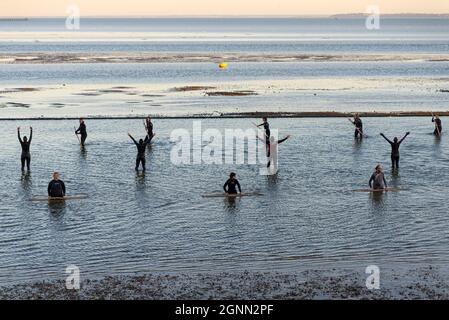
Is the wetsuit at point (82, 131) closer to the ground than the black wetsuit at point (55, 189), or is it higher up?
higher up

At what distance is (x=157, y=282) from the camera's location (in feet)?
79.7

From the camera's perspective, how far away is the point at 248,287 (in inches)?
931

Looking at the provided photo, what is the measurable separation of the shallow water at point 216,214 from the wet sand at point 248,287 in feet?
2.92

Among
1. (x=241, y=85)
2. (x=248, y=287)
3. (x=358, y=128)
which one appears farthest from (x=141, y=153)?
(x=241, y=85)

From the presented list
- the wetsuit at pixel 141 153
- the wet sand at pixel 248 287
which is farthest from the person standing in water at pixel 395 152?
the wet sand at pixel 248 287

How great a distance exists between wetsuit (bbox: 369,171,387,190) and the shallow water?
822 millimetres

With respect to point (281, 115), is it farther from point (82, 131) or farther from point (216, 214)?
point (216, 214)

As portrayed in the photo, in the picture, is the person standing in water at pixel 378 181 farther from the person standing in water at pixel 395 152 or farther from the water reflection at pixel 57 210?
the water reflection at pixel 57 210

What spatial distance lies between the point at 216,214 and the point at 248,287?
10.1m

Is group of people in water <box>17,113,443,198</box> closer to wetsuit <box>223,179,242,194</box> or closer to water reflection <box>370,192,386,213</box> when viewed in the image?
wetsuit <box>223,179,242,194</box>

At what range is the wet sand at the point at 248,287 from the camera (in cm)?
2281

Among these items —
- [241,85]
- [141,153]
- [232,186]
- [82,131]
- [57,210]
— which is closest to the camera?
[57,210]

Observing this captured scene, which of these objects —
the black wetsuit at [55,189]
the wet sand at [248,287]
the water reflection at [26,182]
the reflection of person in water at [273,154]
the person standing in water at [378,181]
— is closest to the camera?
the wet sand at [248,287]

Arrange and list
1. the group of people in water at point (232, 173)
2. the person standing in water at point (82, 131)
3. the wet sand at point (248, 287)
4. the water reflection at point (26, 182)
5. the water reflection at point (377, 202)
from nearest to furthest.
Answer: the wet sand at point (248, 287) < the water reflection at point (377, 202) < the group of people in water at point (232, 173) < the water reflection at point (26, 182) < the person standing in water at point (82, 131)
